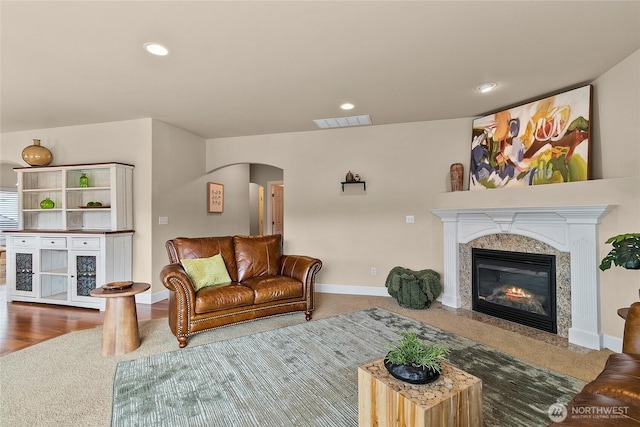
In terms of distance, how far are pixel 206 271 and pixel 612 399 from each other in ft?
10.2

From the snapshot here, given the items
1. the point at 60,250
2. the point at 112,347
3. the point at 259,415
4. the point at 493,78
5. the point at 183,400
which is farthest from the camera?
the point at 60,250

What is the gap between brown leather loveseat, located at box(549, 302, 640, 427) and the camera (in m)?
1.11

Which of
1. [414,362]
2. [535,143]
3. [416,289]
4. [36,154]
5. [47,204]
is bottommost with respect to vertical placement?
[416,289]

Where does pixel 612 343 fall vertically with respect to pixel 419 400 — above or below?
below

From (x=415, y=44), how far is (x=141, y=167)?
3806 millimetres

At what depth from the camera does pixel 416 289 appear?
12.8 ft

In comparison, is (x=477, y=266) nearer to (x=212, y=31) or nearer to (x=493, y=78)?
(x=493, y=78)

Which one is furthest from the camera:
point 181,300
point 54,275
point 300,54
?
point 54,275

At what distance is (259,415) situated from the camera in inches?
72.4

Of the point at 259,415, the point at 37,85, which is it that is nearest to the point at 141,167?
the point at 37,85

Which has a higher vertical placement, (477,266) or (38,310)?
(477,266)

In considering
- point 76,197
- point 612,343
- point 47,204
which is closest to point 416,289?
point 612,343

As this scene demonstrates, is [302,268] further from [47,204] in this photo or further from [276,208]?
[276,208]

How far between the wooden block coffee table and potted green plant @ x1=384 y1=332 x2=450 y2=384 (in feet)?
0.09
